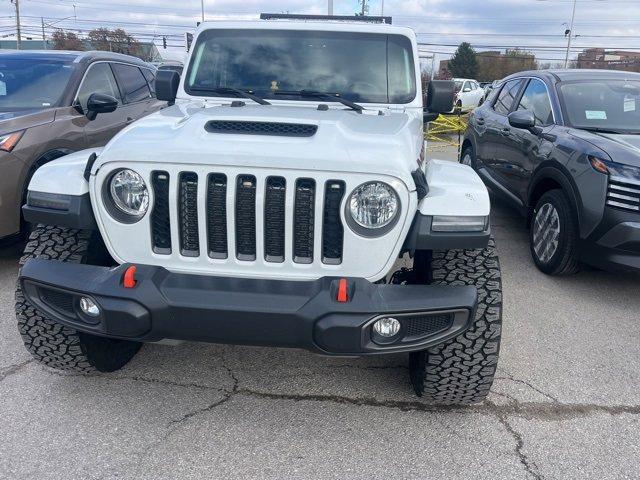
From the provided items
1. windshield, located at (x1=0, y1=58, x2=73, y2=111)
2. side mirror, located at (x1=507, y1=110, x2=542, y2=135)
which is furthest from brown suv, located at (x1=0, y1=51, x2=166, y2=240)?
side mirror, located at (x1=507, y1=110, x2=542, y2=135)

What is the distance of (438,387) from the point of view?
109 inches

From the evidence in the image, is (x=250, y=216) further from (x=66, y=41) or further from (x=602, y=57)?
(x=602, y=57)

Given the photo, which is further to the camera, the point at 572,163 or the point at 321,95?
the point at 572,163

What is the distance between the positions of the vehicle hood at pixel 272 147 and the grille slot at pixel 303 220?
86 millimetres

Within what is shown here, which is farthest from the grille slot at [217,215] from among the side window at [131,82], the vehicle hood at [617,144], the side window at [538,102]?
the side window at [131,82]

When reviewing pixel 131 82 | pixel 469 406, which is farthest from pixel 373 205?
pixel 131 82

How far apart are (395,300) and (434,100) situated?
2.18 m

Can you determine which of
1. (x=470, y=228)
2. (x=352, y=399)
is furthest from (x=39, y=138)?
(x=470, y=228)

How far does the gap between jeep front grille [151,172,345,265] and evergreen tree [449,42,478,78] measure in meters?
61.9

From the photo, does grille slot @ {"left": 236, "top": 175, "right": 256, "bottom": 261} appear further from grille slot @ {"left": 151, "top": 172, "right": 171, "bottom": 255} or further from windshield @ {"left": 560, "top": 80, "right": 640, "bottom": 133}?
windshield @ {"left": 560, "top": 80, "right": 640, "bottom": 133}

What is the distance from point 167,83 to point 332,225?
2193 mm

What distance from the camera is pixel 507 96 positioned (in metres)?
6.55

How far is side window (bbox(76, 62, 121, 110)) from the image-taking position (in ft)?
17.8

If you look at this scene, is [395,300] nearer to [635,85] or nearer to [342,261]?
[342,261]
